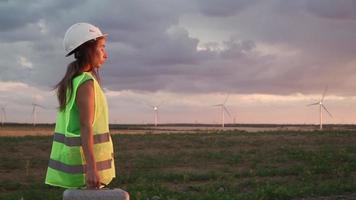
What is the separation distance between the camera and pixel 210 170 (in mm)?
22062

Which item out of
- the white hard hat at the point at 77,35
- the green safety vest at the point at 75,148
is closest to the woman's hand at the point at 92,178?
the green safety vest at the point at 75,148

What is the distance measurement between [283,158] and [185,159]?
419cm

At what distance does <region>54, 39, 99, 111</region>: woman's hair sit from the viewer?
15.7ft

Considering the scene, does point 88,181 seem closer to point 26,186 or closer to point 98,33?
point 98,33

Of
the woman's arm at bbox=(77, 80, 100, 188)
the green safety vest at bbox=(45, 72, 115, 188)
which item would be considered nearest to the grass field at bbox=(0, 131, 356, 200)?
the green safety vest at bbox=(45, 72, 115, 188)

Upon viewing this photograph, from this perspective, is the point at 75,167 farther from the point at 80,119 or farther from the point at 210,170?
the point at 210,170

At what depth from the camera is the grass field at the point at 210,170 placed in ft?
46.2

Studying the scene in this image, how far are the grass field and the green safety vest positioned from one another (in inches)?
289

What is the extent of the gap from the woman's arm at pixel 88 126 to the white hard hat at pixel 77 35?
12.8 inches

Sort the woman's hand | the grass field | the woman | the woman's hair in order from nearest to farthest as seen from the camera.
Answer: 1. the woman's hand
2. the woman
3. the woman's hair
4. the grass field

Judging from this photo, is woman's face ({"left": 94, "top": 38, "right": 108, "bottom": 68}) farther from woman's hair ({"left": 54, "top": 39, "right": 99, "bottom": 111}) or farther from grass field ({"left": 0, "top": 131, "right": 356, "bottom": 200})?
grass field ({"left": 0, "top": 131, "right": 356, "bottom": 200})

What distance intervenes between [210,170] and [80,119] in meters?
17.7

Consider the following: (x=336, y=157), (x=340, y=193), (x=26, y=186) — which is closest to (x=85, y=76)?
(x=340, y=193)

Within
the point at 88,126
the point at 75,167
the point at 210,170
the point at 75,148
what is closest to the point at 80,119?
the point at 88,126
